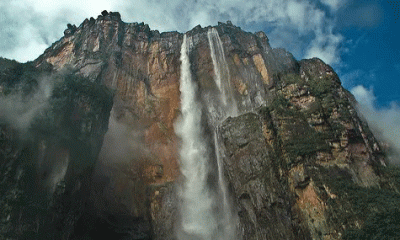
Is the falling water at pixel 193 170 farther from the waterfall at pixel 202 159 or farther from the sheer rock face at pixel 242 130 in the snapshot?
the sheer rock face at pixel 242 130

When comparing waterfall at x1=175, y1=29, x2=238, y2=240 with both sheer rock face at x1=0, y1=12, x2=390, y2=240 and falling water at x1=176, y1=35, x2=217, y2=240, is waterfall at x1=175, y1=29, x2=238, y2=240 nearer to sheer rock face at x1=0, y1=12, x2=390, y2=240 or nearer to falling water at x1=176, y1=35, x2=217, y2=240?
falling water at x1=176, y1=35, x2=217, y2=240

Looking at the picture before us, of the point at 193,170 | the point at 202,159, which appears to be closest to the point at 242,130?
the point at 202,159

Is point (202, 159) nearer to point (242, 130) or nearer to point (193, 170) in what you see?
point (193, 170)

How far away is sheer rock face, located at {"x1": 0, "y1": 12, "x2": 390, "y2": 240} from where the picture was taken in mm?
20562

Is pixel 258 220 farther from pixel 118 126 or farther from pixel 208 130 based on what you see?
pixel 118 126

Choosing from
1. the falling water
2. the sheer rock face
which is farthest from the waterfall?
the sheer rock face

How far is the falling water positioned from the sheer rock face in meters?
1.02

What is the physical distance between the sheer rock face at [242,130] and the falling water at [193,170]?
1.02m

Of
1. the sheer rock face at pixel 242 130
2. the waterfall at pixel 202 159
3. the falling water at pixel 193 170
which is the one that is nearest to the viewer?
the sheer rock face at pixel 242 130

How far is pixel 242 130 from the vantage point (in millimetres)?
26000

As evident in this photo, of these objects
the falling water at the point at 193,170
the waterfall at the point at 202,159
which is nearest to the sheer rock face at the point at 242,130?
the waterfall at the point at 202,159

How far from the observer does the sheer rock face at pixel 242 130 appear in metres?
20.6

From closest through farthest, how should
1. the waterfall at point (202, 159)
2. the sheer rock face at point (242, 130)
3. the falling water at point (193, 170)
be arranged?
the sheer rock face at point (242, 130)
the waterfall at point (202, 159)
the falling water at point (193, 170)

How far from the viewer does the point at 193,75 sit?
39125 mm
